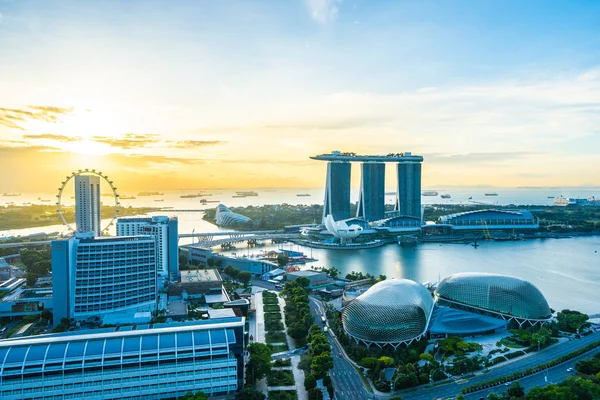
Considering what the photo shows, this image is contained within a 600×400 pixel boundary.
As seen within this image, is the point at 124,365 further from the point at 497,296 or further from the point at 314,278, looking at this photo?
the point at 314,278

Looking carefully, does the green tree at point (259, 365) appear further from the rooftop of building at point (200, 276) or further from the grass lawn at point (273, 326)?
the rooftop of building at point (200, 276)

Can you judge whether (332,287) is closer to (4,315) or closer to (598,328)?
(598,328)

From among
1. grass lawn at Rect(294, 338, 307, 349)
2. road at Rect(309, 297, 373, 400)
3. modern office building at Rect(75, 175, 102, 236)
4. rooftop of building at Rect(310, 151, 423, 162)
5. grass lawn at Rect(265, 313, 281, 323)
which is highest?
rooftop of building at Rect(310, 151, 423, 162)

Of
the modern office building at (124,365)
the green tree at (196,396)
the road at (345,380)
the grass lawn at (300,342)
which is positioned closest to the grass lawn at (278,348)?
the grass lawn at (300,342)

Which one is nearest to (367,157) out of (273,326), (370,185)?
(370,185)

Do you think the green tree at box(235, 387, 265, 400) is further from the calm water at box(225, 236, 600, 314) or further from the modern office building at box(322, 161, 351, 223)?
the modern office building at box(322, 161, 351, 223)

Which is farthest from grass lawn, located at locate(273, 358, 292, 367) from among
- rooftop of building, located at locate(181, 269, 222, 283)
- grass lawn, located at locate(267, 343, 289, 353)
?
rooftop of building, located at locate(181, 269, 222, 283)
